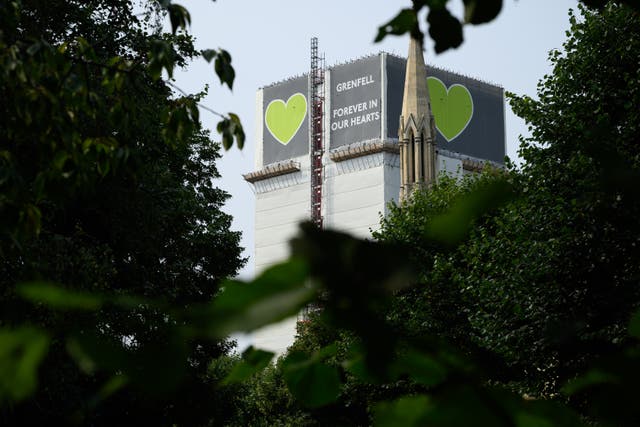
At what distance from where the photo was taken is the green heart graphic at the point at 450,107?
10162 cm

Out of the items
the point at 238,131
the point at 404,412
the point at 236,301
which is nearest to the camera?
the point at 236,301

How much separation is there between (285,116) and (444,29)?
10279cm

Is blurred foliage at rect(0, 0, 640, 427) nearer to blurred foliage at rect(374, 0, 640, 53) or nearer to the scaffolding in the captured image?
blurred foliage at rect(374, 0, 640, 53)

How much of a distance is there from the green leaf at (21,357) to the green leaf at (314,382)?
452mm

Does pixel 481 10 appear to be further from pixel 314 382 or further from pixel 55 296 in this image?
pixel 55 296

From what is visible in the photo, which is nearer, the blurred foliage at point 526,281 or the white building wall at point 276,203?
the blurred foliage at point 526,281

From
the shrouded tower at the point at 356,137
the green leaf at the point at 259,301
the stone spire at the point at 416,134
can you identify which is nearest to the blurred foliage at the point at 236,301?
the green leaf at the point at 259,301

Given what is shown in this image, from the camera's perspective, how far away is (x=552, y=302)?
785 inches

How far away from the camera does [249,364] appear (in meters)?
1.26

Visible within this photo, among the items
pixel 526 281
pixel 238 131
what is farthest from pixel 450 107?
pixel 238 131

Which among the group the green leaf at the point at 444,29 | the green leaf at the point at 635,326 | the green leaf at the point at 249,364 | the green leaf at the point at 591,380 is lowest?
the green leaf at the point at 591,380

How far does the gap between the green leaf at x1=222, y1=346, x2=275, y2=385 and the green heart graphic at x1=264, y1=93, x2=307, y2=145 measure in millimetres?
101174

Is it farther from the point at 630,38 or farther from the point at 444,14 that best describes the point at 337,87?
the point at 444,14

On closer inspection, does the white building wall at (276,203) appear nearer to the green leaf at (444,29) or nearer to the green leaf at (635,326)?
the green leaf at (444,29)
